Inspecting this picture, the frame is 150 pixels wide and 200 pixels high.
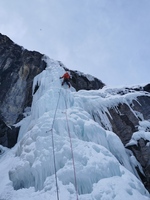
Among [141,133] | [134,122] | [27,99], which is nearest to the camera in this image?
[141,133]

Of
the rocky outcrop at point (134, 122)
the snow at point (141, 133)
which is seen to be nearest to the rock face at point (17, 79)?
the rocky outcrop at point (134, 122)

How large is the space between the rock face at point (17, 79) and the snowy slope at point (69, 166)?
5.14m

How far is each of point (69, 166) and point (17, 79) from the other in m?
10.1

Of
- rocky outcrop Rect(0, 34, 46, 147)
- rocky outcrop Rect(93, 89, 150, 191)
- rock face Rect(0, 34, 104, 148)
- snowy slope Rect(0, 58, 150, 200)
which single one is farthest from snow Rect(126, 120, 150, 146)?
rocky outcrop Rect(0, 34, 46, 147)

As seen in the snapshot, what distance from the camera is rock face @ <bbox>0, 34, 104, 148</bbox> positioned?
42.0 feet

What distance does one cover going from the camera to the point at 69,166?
539 cm

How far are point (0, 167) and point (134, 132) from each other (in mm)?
5403

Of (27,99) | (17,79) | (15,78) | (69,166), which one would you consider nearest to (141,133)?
(69,166)

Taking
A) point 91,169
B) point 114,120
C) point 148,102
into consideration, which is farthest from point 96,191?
point 148,102

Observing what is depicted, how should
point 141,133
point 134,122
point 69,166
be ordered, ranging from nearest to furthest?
1. point 69,166
2. point 141,133
3. point 134,122

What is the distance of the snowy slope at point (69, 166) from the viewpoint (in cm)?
488

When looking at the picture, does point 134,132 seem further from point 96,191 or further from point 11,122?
point 11,122

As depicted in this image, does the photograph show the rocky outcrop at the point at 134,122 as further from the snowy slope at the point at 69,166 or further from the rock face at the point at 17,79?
the rock face at the point at 17,79

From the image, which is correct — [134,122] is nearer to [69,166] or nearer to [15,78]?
[69,166]
